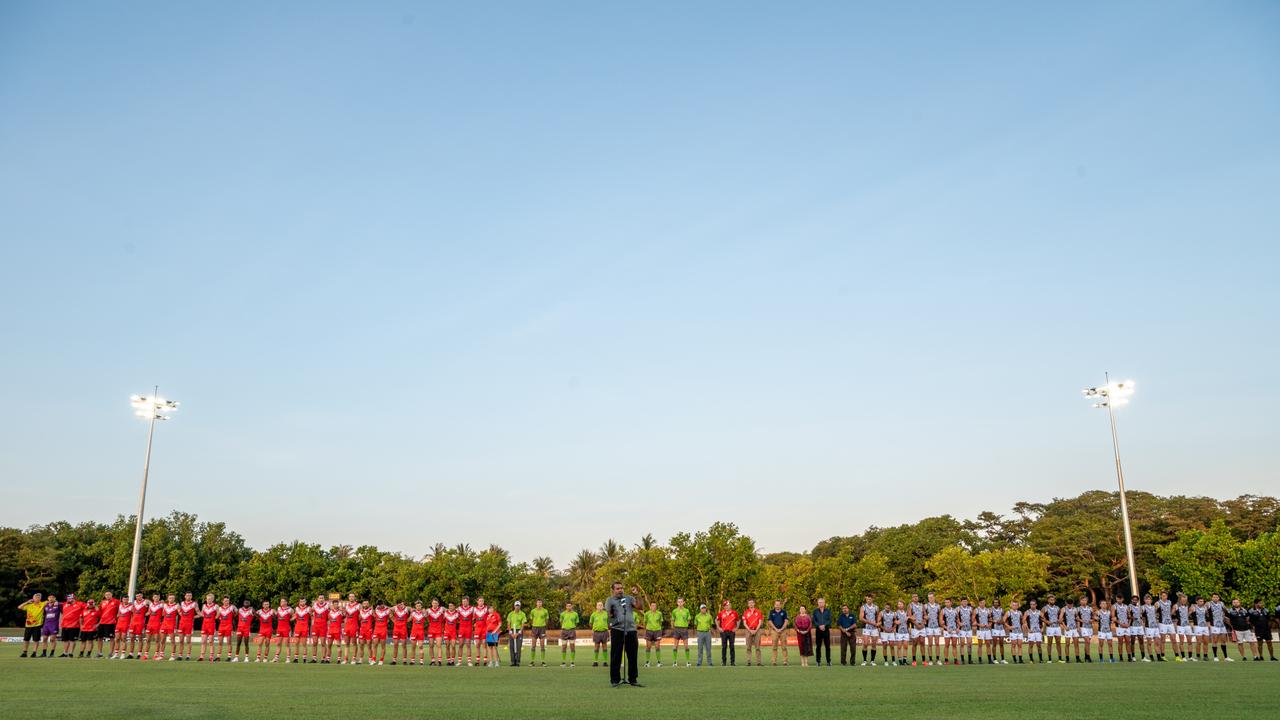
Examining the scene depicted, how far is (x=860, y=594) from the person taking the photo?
236ft

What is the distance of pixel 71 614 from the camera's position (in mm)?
28281

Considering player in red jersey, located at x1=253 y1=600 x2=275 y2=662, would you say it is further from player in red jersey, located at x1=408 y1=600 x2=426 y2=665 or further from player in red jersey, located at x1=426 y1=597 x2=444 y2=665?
player in red jersey, located at x1=426 y1=597 x2=444 y2=665

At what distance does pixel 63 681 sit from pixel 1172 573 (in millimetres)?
69016

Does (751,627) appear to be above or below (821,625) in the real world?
below

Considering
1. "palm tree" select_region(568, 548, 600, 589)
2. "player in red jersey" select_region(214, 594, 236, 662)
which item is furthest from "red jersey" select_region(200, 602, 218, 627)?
"palm tree" select_region(568, 548, 600, 589)

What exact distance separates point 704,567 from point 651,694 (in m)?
54.9

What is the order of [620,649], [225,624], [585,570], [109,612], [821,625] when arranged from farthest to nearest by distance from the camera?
[585,570] → [109,612] → [225,624] → [821,625] → [620,649]

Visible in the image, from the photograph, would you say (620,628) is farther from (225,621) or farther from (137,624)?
(137,624)

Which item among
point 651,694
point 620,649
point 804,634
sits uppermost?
point 620,649

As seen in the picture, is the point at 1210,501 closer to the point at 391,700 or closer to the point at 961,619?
the point at 961,619

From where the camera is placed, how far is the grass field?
1149cm

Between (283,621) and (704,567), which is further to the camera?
(704,567)

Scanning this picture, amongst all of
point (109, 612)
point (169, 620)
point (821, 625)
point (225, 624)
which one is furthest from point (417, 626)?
point (821, 625)

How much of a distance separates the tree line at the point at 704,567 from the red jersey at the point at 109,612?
36.1 metres
